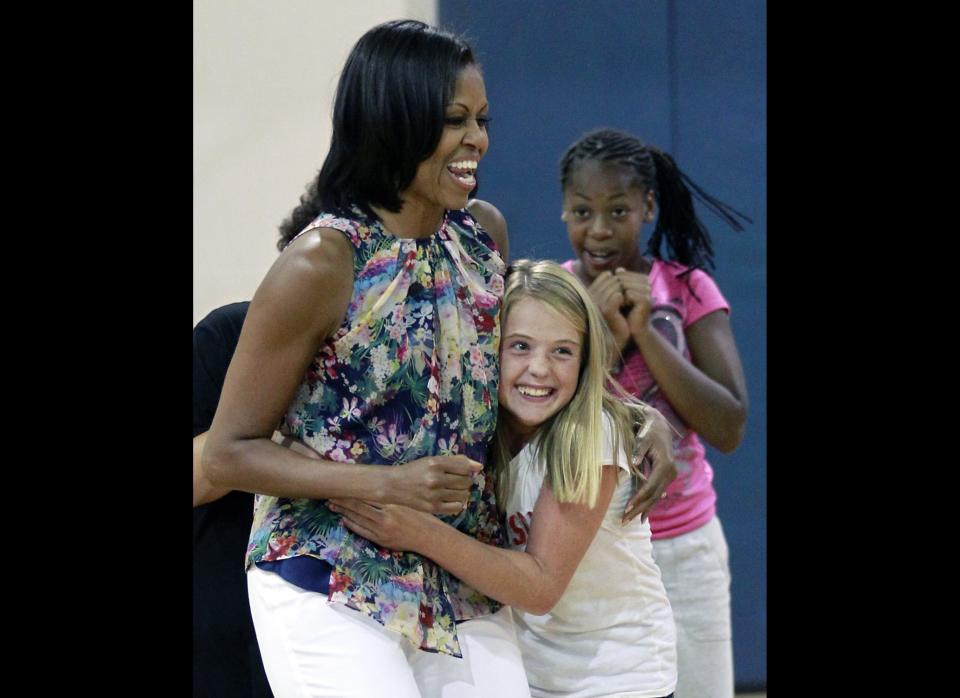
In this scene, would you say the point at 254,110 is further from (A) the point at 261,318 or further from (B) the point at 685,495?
(A) the point at 261,318

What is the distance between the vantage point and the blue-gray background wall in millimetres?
3676

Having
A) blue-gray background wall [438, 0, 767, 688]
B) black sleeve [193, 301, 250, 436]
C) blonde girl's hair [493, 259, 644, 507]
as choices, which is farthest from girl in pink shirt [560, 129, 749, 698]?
blue-gray background wall [438, 0, 767, 688]

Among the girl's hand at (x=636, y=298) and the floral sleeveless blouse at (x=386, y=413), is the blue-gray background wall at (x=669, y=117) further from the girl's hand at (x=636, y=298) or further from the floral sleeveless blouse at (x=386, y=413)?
the floral sleeveless blouse at (x=386, y=413)

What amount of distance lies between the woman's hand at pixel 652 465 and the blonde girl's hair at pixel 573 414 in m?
0.03

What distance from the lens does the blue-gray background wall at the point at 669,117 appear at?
3.68 meters

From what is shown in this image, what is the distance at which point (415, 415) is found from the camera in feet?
5.77

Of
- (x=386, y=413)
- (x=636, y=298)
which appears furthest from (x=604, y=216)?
(x=386, y=413)

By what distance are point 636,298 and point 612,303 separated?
5 cm

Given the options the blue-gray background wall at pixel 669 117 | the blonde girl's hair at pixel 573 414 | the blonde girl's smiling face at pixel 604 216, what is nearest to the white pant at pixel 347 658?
the blonde girl's hair at pixel 573 414

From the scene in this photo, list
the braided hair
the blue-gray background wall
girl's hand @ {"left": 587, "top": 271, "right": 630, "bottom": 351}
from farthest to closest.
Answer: the blue-gray background wall → the braided hair → girl's hand @ {"left": 587, "top": 271, "right": 630, "bottom": 351}

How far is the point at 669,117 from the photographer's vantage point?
12.4 ft

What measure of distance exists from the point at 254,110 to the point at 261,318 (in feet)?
6.65

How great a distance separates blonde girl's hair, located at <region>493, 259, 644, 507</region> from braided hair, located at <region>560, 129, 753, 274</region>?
745mm

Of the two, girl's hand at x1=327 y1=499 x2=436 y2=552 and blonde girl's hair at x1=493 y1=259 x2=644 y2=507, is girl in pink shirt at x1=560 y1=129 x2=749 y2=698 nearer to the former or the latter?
blonde girl's hair at x1=493 y1=259 x2=644 y2=507
